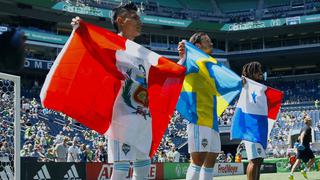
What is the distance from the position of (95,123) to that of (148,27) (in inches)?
1894

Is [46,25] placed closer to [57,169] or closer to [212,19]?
[212,19]

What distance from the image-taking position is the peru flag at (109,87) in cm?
498

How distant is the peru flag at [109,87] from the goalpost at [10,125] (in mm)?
2841

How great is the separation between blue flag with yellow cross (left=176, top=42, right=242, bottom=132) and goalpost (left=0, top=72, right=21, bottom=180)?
8.31 ft

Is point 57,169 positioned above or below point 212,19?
below

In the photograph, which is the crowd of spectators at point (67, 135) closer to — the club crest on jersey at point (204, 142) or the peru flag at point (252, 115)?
the club crest on jersey at point (204, 142)

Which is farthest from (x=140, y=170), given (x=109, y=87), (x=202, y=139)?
(x=202, y=139)

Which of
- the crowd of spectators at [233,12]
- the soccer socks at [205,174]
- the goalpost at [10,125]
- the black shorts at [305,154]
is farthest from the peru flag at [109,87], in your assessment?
the crowd of spectators at [233,12]

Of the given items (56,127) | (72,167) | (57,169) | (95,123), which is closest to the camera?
(95,123)

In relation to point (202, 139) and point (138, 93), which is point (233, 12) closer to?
point (202, 139)

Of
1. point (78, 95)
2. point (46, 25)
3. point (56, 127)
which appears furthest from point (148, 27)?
point (78, 95)

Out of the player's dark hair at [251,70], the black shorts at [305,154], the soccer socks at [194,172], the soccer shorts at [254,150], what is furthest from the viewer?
the black shorts at [305,154]

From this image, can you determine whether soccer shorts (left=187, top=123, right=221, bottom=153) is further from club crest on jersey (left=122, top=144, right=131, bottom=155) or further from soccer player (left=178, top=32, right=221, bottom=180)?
club crest on jersey (left=122, top=144, right=131, bottom=155)

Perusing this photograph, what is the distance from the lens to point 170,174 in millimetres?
21031
